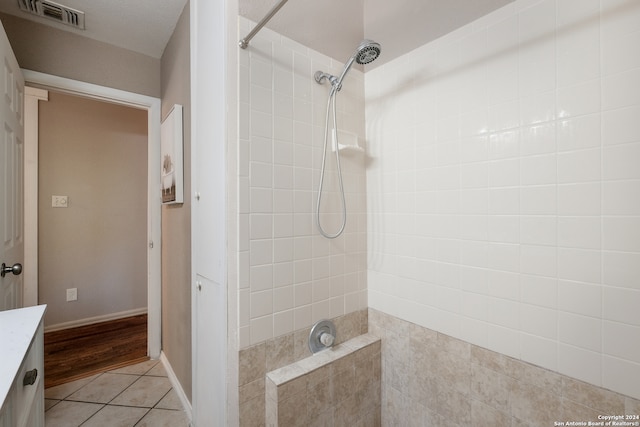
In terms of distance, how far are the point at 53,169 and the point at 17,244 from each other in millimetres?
1535

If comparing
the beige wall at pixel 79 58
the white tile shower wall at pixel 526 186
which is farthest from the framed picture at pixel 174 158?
the white tile shower wall at pixel 526 186

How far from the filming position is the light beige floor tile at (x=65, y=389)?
5.86 feet

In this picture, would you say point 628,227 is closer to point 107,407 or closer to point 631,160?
point 631,160

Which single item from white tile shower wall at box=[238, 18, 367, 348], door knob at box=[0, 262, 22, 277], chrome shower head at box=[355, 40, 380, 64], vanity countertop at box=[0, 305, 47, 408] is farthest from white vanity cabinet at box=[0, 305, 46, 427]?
chrome shower head at box=[355, 40, 380, 64]

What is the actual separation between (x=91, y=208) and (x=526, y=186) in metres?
3.60

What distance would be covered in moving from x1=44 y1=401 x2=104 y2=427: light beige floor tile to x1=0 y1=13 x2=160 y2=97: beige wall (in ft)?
6.90

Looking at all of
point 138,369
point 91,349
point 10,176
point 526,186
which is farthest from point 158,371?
point 526,186

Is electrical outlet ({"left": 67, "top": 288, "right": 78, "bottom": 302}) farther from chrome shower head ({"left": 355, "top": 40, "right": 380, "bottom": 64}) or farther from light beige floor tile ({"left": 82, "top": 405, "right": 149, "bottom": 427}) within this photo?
chrome shower head ({"left": 355, "top": 40, "right": 380, "bottom": 64})

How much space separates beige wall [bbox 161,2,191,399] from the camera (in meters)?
1.60

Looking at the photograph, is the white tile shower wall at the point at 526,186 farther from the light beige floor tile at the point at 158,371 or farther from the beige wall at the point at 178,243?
the light beige floor tile at the point at 158,371

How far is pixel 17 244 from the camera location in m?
1.50

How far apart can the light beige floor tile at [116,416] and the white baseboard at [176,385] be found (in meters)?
0.19

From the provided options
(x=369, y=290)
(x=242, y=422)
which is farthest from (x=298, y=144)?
(x=242, y=422)

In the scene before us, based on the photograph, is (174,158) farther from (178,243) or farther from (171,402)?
(171,402)
